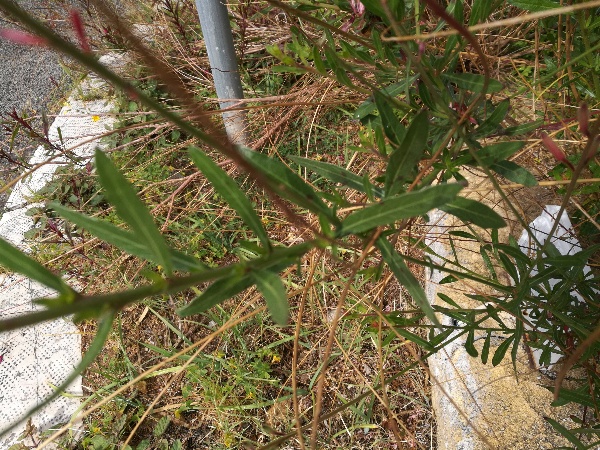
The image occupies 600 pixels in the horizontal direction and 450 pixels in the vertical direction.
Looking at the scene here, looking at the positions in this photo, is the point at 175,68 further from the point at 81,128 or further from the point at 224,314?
the point at 224,314

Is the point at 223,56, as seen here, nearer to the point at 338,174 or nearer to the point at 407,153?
the point at 338,174

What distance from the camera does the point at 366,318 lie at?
1.65 meters

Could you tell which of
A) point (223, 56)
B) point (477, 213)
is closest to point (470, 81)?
point (477, 213)

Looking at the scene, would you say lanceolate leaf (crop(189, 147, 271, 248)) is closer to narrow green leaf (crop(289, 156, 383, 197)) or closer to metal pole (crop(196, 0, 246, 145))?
narrow green leaf (crop(289, 156, 383, 197))

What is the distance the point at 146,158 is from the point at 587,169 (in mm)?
1909

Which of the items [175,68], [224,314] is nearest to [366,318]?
[224,314]

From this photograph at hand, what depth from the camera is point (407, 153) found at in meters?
0.70

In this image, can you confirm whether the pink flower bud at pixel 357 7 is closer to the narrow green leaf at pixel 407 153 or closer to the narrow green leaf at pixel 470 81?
the narrow green leaf at pixel 470 81

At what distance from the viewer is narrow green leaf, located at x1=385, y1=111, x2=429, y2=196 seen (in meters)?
0.68

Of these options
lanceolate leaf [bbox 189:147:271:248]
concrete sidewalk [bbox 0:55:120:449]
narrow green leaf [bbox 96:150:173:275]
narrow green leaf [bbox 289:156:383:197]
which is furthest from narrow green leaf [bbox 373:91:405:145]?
concrete sidewalk [bbox 0:55:120:449]

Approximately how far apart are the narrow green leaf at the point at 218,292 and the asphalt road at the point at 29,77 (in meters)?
2.75

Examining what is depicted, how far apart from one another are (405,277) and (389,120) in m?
0.34

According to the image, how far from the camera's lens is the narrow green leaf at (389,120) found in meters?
0.87

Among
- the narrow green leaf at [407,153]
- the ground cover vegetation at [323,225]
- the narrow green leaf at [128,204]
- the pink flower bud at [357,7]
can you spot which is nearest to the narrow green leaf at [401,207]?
the ground cover vegetation at [323,225]
